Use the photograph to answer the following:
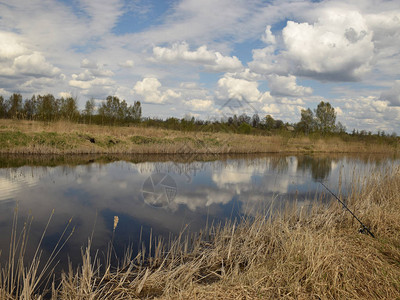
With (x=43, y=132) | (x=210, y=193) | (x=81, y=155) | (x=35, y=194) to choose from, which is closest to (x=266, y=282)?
(x=210, y=193)

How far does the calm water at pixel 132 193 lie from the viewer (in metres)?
6.54

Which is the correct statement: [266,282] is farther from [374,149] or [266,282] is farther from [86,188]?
[374,149]

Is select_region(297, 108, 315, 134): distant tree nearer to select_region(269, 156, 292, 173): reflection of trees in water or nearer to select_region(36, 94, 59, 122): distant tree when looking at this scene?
select_region(269, 156, 292, 173): reflection of trees in water

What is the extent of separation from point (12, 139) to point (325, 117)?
36.6 meters

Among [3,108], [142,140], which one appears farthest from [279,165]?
[3,108]

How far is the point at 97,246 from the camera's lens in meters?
5.53

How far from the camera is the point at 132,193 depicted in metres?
10.1

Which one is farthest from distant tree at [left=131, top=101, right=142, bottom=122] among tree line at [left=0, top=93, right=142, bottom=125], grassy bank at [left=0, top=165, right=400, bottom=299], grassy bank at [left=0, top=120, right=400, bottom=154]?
grassy bank at [left=0, top=165, right=400, bottom=299]

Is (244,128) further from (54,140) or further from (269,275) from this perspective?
(269,275)

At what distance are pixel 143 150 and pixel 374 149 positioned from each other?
80.8 ft

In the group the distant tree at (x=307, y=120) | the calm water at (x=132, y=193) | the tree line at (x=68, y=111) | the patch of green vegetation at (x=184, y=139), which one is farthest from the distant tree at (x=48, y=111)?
the distant tree at (x=307, y=120)

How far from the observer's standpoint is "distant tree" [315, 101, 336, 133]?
40.7 m

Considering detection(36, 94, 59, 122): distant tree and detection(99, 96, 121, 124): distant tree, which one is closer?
detection(36, 94, 59, 122): distant tree

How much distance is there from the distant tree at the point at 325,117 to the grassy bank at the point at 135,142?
872 cm
